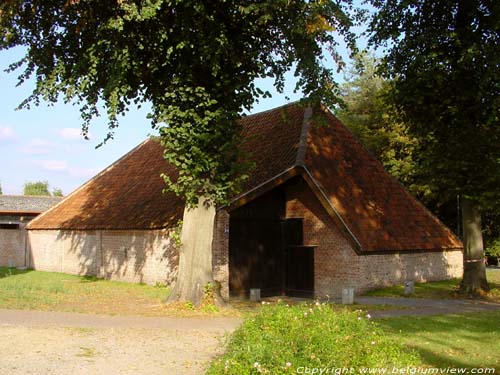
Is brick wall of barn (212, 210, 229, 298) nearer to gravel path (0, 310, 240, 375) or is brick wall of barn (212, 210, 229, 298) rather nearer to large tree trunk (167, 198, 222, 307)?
large tree trunk (167, 198, 222, 307)

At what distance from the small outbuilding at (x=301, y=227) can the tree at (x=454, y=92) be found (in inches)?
121

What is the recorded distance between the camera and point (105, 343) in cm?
1008

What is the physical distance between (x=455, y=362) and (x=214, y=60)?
879cm

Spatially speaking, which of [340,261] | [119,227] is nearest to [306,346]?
[340,261]

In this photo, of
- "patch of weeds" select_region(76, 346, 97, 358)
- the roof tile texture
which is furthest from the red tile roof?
"patch of weeds" select_region(76, 346, 97, 358)

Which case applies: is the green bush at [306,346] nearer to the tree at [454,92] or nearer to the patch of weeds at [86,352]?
the patch of weeds at [86,352]

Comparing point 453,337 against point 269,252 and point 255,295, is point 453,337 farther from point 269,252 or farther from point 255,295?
point 269,252

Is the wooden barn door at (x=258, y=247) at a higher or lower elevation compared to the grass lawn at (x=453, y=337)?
higher

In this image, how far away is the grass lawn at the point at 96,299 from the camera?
14.7 m

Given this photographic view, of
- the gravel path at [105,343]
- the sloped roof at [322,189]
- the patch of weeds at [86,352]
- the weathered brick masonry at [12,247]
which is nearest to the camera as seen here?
the gravel path at [105,343]

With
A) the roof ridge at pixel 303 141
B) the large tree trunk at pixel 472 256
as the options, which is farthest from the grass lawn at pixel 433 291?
the roof ridge at pixel 303 141

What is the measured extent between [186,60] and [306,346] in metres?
9.82

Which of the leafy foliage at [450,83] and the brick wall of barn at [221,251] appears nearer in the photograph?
the leafy foliage at [450,83]

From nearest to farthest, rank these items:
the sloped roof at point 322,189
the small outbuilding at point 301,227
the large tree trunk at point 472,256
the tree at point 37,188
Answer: the large tree trunk at point 472,256, the small outbuilding at point 301,227, the sloped roof at point 322,189, the tree at point 37,188
